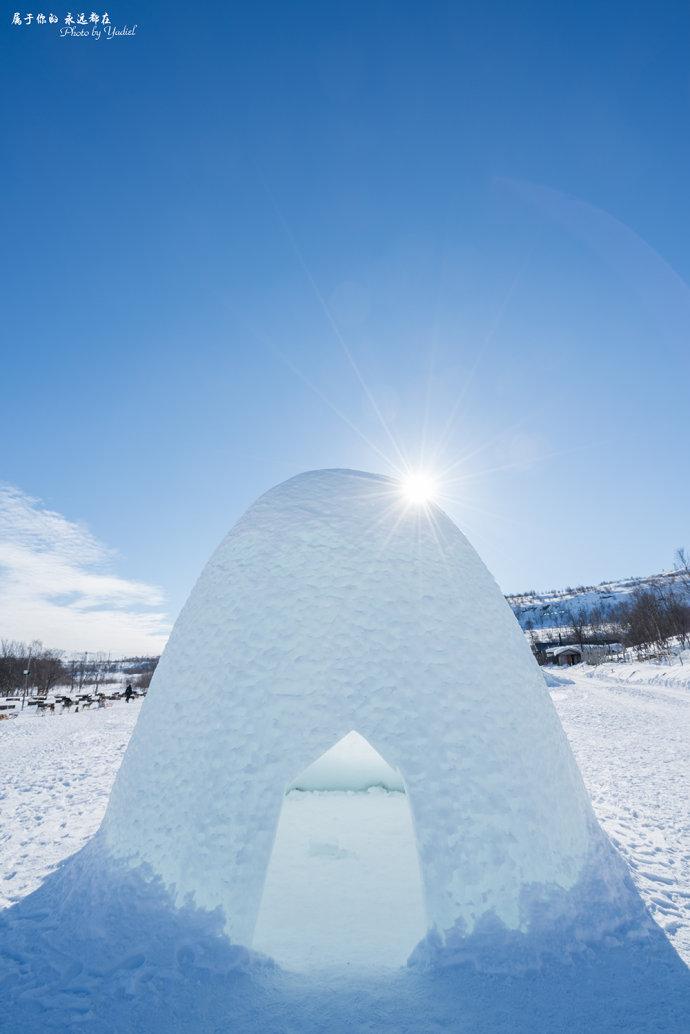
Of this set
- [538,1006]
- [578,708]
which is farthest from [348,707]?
[578,708]

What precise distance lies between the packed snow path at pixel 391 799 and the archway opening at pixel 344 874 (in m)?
A: 0.05

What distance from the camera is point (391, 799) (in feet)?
30.8

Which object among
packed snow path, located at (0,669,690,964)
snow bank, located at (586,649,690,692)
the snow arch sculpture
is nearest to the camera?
the snow arch sculpture

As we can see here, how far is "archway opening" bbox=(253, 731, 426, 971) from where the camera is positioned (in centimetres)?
469

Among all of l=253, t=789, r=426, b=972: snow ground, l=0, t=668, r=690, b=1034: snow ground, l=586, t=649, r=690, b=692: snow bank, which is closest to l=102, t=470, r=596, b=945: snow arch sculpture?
l=0, t=668, r=690, b=1034: snow ground

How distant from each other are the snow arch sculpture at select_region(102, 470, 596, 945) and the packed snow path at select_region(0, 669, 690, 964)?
129cm

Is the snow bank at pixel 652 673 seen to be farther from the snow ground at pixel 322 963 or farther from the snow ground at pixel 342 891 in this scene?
the snow ground at pixel 342 891

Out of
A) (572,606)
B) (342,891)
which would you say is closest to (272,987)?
(342,891)

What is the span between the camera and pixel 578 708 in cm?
2419

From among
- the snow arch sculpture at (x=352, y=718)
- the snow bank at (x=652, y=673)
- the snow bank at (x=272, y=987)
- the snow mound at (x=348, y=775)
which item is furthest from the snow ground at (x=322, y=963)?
the snow bank at (x=652, y=673)

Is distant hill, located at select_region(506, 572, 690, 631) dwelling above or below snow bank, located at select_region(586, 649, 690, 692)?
above

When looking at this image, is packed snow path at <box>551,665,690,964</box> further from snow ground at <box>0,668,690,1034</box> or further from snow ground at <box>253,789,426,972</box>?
snow ground at <box>253,789,426,972</box>

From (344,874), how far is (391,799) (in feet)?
10.8

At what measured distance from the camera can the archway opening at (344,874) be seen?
15.4 ft
